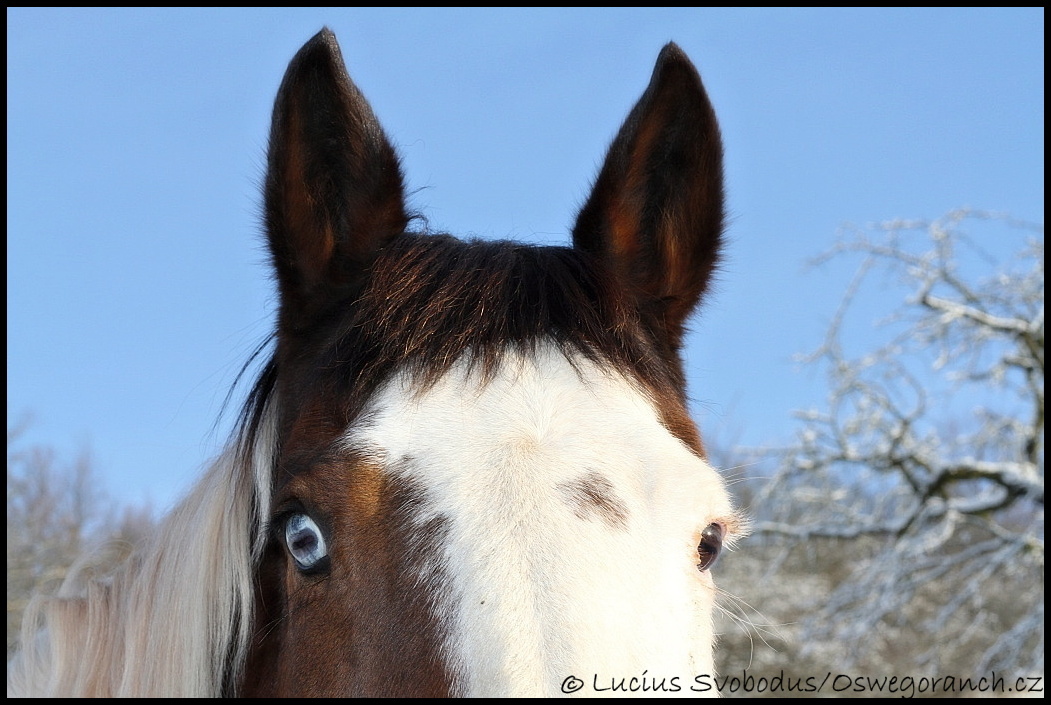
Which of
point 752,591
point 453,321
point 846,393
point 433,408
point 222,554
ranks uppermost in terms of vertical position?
point 453,321

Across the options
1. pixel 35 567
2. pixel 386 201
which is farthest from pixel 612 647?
pixel 35 567

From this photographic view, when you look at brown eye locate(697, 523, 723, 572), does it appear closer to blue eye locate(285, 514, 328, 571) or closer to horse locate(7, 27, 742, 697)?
horse locate(7, 27, 742, 697)

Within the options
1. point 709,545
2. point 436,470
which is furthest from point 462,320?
point 709,545

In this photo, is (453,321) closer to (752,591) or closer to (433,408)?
(433,408)

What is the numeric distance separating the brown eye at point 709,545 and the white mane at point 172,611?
1.08 m

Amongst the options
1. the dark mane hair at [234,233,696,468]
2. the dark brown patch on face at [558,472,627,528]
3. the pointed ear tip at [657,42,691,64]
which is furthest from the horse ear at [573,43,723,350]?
the dark brown patch on face at [558,472,627,528]

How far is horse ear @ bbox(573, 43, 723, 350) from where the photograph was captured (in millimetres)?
2588

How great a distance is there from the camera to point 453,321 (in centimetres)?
221

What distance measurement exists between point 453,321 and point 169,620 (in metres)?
1.04

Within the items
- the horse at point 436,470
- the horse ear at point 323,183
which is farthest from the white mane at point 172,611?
the horse ear at point 323,183

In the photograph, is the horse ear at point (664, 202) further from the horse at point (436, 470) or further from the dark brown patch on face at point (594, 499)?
the dark brown patch on face at point (594, 499)

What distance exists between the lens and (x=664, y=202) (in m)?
2.72

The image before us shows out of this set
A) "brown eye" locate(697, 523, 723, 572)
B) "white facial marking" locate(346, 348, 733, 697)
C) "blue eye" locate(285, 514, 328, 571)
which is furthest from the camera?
"brown eye" locate(697, 523, 723, 572)

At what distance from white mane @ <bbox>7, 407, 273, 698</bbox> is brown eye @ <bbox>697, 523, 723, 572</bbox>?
1.08 m
